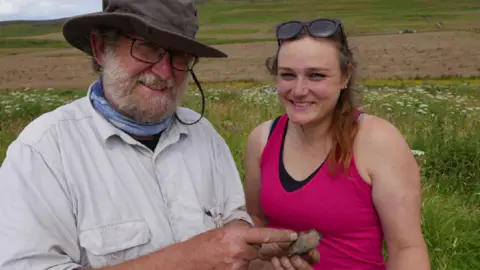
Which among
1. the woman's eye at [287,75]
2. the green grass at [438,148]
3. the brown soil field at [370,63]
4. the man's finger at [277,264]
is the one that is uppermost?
the woman's eye at [287,75]

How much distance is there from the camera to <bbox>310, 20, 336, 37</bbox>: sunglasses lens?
2.66 metres

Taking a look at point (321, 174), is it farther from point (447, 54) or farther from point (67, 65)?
point (67, 65)

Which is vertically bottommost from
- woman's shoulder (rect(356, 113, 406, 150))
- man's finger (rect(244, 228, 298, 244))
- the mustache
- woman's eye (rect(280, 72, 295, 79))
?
man's finger (rect(244, 228, 298, 244))

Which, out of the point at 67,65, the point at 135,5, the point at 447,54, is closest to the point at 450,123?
the point at 135,5

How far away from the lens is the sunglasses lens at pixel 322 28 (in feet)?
8.74

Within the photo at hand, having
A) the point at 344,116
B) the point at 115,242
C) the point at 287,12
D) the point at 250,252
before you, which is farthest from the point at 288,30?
the point at 287,12

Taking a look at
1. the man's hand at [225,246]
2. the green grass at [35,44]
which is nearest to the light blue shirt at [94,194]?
the man's hand at [225,246]

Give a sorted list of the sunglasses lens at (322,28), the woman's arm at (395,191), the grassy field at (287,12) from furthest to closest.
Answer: the grassy field at (287,12)
the sunglasses lens at (322,28)
the woman's arm at (395,191)

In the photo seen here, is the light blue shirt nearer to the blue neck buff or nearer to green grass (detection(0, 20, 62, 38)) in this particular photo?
the blue neck buff

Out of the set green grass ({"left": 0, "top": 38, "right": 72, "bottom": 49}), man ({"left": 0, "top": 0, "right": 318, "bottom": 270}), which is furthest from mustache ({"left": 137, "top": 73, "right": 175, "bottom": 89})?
green grass ({"left": 0, "top": 38, "right": 72, "bottom": 49})

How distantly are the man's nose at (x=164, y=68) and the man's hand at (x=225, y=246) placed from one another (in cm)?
85

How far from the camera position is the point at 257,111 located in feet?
25.8

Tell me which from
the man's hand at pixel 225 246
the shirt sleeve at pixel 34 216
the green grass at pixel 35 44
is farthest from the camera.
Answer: the green grass at pixel 35 44

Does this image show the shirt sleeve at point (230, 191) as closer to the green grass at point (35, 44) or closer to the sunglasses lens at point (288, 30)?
the sunglasses lens at point (288, 30)
